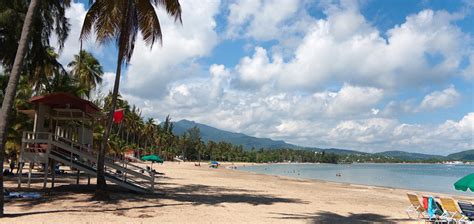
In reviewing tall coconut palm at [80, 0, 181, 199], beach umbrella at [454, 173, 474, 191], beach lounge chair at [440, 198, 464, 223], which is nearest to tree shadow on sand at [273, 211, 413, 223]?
beach lounge chair at [440, 198, 464, 223]

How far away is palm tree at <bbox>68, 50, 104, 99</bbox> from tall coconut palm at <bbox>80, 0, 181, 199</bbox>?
25.8 metres

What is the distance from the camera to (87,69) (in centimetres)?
4031

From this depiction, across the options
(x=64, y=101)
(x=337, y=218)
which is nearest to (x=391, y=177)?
(x=337, y=218)

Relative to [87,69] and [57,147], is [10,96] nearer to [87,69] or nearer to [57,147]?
[57,147]

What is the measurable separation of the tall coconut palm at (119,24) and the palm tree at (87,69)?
84.6 feet

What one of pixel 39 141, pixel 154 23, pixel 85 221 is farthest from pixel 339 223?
pixel 39 141

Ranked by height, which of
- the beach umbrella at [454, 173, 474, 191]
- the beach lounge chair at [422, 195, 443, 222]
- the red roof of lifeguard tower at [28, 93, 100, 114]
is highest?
the red roof of lifeguard tower at [28, 93, 100, 114]

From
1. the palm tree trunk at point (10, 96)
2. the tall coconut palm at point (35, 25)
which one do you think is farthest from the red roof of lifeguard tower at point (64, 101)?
the palm tree trunk at point (10, 96)

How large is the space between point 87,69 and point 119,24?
27.3m

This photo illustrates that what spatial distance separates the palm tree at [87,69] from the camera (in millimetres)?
39781

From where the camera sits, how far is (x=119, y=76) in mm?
14953

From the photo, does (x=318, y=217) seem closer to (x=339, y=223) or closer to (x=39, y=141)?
(x=339, y=223)

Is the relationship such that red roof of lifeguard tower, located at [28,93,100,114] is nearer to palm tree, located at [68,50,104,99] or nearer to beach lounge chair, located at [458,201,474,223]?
beach lounge chair, located at [458,201,474,223]

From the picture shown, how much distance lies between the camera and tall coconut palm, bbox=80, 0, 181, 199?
578 inches
